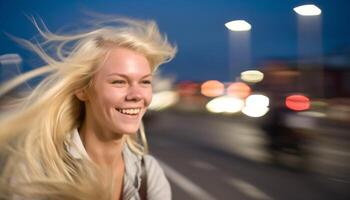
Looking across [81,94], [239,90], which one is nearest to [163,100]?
[239,90]

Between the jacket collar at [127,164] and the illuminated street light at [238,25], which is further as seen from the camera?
the illuminated street light at [238,25]

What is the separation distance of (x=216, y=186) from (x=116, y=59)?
921mm

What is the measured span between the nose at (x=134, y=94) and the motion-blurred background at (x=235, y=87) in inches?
13.5

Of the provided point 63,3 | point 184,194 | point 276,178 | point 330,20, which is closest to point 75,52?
point 63,3

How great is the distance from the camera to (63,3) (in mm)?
1429

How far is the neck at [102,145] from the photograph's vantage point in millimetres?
1090

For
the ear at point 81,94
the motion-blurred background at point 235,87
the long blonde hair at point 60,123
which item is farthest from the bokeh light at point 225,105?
the ear at point 81,94

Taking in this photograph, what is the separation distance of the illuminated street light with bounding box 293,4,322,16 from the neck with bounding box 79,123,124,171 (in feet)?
2.74

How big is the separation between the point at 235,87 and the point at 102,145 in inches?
24.1

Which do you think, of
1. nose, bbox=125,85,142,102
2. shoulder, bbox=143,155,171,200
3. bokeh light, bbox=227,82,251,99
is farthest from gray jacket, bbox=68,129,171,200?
bokeh light, bbox=227,82,251,99

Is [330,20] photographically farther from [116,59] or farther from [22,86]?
[22,86]

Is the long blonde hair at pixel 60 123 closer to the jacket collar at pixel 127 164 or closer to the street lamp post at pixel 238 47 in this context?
the jacket collar at pixel 127 164

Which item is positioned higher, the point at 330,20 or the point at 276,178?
the point at 330,20

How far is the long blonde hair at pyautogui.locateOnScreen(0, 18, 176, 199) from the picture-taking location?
3.28ft
